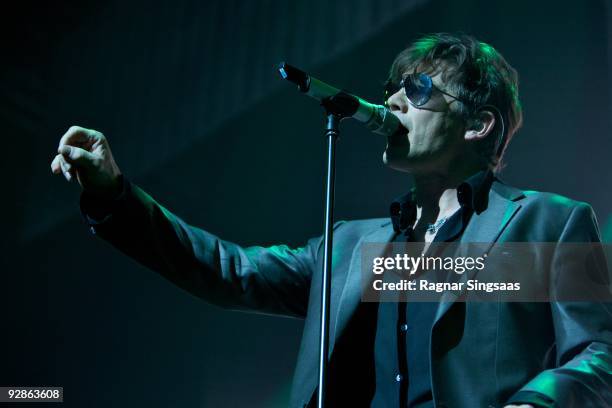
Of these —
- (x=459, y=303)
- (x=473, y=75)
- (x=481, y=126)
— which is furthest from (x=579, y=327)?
(x=473, y=75)

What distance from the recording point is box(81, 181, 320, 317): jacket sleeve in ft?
5.09

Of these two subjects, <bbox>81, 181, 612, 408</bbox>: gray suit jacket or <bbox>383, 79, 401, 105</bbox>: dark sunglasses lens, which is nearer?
<bbox>81, 181, 612, 408</bbox>: gray suit jacket

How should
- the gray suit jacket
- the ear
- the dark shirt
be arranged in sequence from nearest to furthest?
the gray suit jacket, the dark shirt, the ear

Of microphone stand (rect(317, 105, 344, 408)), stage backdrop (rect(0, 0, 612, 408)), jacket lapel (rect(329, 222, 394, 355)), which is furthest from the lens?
stage backdrop (rect(0, 0, 612, 408))

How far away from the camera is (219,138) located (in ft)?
9.45

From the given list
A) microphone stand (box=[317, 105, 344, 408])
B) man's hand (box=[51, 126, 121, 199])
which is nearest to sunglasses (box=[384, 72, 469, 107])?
microphone stand (box=[317, 105, 344, 408])

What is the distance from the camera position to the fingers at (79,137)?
4.71ft

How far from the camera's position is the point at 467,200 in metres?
1.78

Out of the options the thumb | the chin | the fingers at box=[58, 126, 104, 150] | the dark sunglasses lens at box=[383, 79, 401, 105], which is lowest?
the thumb

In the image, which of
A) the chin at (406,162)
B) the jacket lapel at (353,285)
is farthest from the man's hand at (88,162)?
the chin at (406,162)

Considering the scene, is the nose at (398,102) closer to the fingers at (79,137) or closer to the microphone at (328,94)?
the microphone at (328,94)

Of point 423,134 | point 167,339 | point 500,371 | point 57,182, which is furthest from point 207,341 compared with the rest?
point 500,371

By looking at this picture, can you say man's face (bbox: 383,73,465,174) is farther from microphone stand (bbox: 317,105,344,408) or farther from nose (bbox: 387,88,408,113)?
microphone stand (bbox: 317,105,344,408)

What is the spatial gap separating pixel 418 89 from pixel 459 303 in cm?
61
